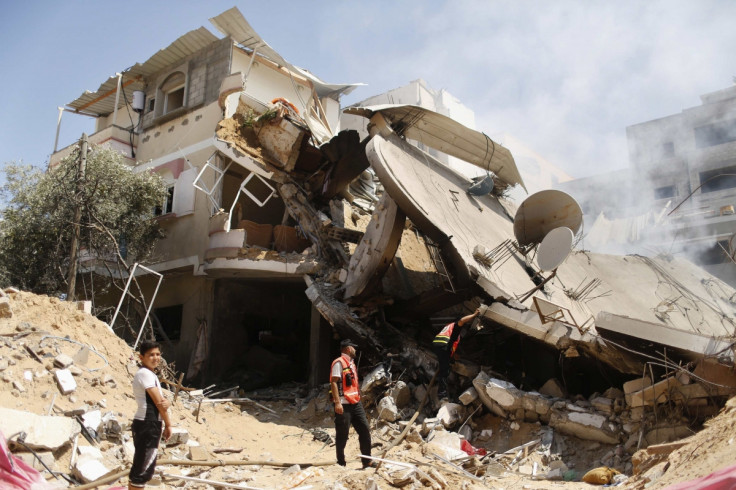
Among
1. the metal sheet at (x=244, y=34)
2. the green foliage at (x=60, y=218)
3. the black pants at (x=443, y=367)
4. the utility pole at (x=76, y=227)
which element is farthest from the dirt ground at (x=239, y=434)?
the metal sheet at (x=244, y=34)

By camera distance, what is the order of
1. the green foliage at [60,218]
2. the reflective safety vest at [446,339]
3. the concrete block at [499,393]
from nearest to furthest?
the concrete block at [499,393]
the reflective safety vest at [446,339]
the green foliage at [60,218]

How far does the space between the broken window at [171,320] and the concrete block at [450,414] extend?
9.08m

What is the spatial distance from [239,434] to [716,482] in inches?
272

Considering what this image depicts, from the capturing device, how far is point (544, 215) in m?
11.3

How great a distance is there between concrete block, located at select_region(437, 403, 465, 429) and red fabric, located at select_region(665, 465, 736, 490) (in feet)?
14.0

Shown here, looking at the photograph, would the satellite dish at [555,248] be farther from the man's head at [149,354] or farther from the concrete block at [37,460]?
the concrete block at [37,460]

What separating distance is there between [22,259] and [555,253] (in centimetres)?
1256

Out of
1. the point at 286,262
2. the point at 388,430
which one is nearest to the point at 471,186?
the point at 286,262

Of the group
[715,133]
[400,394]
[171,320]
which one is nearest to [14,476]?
[400,394]

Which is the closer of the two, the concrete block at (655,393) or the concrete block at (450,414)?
the concrete block at (655,393)

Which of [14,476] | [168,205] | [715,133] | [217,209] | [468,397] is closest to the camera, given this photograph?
[14,476]

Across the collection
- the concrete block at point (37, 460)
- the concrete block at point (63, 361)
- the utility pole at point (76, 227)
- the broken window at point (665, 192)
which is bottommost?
the concrete block at point (37, 460)

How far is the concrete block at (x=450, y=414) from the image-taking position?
809 centimetres

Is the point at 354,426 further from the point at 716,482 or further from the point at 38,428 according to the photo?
the point at 716,482
